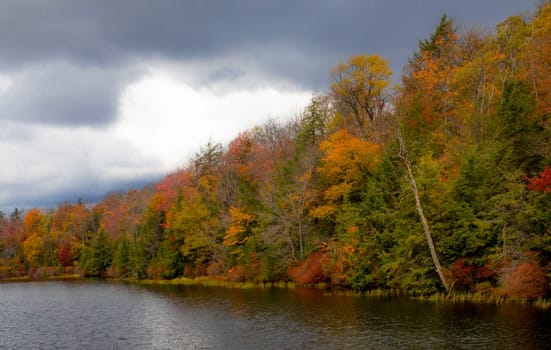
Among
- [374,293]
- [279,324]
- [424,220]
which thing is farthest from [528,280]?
[279,324]

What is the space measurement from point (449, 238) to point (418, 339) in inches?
641

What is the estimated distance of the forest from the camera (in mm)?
39344

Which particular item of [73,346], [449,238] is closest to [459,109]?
[449,238]

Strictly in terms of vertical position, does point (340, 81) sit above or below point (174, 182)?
above

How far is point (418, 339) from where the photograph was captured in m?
27.8

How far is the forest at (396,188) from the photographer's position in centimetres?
3934

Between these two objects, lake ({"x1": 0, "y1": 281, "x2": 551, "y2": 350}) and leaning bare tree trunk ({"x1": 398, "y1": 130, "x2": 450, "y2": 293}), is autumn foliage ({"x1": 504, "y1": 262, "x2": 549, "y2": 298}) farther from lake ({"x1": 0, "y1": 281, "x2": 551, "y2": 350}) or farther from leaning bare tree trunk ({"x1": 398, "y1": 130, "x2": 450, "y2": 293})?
leaning bare tree trunk ({"x1": 398, "y1": 130, "x2": 450, "y2": 293})

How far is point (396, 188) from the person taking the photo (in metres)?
48.1

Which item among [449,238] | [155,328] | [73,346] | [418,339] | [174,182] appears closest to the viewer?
[418,339]

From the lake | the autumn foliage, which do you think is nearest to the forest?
the autumn foliage

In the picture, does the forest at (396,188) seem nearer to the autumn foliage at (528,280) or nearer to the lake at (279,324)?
the autumn foliage at (528,280)

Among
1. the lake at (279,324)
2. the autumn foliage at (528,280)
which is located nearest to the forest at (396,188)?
the autumn foliage at (528,280)

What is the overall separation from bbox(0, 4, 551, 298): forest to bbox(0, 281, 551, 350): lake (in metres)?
4.33

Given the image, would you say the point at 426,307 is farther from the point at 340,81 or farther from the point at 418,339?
the point at 340,81
